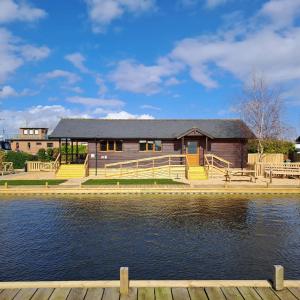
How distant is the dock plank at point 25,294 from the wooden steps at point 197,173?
20.0m

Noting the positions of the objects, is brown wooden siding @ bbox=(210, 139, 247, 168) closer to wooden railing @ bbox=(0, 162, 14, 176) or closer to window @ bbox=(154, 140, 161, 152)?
window @ bbox=(154, 140, 161, 152)

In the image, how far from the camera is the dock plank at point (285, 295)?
6.08 meters

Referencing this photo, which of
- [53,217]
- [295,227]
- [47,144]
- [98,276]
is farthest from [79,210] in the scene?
[47,144]

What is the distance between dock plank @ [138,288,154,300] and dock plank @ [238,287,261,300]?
1.85 metres

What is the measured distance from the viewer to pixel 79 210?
51.0 ft

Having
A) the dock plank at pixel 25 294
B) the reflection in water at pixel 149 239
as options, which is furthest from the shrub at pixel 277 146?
the dock plank at pixel 25 294

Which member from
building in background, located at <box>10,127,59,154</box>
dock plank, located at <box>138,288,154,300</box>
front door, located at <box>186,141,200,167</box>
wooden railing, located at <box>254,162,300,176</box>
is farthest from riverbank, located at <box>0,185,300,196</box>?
building in background, located at <box>10,127,59,154</box>

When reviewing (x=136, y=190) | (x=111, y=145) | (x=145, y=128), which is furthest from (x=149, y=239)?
(x=145, y=128)

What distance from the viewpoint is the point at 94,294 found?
623 centimetres

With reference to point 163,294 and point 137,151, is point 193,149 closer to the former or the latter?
point 137,151

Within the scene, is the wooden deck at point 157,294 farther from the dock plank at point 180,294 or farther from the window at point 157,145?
the window at point 157,145

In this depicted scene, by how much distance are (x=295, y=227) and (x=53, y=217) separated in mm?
10535

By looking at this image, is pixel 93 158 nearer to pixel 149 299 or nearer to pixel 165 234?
pixel 165 234

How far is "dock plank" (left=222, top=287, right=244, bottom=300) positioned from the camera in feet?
20.1
